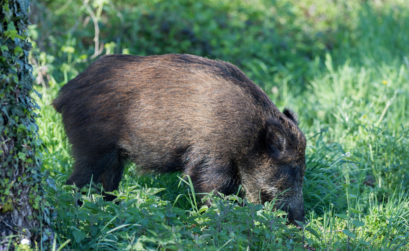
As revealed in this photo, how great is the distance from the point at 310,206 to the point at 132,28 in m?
4.41

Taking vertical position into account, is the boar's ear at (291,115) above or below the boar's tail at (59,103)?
below

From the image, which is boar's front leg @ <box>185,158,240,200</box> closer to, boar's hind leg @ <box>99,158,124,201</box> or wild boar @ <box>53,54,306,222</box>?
wild boar @ <box>53,54,306,222</box>

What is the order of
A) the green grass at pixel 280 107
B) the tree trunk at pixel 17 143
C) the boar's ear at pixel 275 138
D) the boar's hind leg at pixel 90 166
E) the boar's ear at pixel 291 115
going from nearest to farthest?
1. the tree trunk at pixel 17 143
2. the green grass at pixel 280 107
3. the boar's hind leg at pixel 90 166
4. the boar's ear at pixel 275 138
5. the boar's ear at pixel 291 115

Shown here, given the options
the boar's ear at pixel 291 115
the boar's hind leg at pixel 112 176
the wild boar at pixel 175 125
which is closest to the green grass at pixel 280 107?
the boar's hind leg at pixel 112 176

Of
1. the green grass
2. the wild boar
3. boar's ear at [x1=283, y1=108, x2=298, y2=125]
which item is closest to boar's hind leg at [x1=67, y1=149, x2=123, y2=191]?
the wild boar

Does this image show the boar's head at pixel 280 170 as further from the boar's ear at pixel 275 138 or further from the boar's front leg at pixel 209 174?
the boar's front leg at pixel 209 174

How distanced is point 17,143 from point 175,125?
4.55 feet

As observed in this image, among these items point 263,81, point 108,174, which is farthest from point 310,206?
point 263,81

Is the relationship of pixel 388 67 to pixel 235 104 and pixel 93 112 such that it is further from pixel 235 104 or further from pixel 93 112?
pixel 93 112

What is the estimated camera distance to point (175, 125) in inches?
159

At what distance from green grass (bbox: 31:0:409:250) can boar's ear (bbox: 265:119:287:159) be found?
0.53 meters

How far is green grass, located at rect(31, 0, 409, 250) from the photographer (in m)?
3.28

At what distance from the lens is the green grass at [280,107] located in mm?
3283

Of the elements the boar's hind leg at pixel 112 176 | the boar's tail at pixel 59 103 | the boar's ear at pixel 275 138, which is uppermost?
the boar's tail at pixel 59 103
